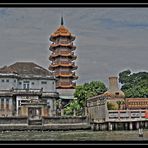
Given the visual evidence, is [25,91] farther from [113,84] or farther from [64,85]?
[113,84]

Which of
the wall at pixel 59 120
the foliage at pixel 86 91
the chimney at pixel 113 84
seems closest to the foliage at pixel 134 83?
the chimney at pixel 113 84

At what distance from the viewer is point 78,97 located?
27719mm

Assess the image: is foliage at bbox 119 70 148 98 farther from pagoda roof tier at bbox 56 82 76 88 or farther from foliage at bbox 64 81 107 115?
pagoda roof tier at bbox 56 82 76 88

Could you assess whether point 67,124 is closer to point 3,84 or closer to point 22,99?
point 22,99

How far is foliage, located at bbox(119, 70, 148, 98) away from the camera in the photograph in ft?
101

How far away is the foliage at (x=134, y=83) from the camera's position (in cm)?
3066

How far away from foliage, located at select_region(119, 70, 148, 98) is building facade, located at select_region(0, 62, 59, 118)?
24.3 ft

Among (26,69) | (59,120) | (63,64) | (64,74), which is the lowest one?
(59,120)

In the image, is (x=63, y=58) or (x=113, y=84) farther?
(x=63, y=58)

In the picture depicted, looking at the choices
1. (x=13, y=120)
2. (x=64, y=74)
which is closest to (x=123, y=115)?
(x=13, y=120)

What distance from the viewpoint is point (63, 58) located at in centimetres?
3412

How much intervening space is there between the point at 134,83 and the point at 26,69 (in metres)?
13.7
